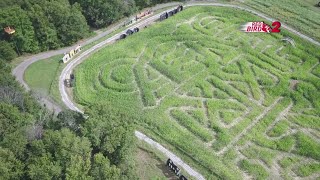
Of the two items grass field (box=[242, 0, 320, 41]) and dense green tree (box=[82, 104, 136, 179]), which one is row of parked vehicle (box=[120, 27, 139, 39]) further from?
dense green tree (box=[82, 104, 136, 179])

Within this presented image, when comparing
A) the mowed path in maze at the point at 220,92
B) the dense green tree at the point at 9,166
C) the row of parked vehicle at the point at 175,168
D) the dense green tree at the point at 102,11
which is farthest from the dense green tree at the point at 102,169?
the dense green tree at the point at 102,11

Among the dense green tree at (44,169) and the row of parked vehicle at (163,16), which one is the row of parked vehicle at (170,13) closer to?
the row of parked vehicle at (163,16)

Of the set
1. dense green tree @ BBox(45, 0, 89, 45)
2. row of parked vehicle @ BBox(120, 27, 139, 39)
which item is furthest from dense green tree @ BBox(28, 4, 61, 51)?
row of parked vehicle @ BBox(120, 27, 139, 39)

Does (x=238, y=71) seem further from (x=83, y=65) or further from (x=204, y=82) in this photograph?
(x=83, y=65)

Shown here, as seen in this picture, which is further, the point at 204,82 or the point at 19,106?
the point at 204,82

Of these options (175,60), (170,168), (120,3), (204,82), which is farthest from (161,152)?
(120,3)

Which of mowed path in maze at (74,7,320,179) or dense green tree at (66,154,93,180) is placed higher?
dense green tree at (66,154,93,180)
